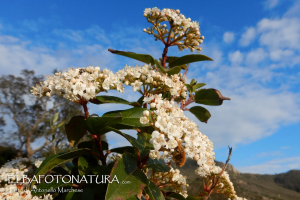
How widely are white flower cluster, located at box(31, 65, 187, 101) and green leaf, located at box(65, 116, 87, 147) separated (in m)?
0.22

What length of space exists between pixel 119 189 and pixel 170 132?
43 cm

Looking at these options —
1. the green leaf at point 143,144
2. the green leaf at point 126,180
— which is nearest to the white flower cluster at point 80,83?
the green leaf at point 143,144

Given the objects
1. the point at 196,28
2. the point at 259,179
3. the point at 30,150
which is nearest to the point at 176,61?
the point at 196,28

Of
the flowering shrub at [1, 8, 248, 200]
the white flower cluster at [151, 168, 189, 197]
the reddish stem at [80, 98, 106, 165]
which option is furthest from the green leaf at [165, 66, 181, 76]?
the white flower cluster at [151, 168, 189, 197]

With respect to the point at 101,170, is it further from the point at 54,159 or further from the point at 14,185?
the point at 14,185

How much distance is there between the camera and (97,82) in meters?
1.60

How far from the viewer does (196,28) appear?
83.1 inches

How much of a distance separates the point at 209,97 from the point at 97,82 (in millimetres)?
1044

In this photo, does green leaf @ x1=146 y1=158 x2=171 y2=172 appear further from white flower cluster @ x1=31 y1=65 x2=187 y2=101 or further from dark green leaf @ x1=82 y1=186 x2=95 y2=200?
white flower cluster @ x1=31 y1=65 x2=187 y2=101

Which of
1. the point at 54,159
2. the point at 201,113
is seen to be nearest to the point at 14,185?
the point at 54,159

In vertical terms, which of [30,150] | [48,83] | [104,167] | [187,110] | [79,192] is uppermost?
[30,150]

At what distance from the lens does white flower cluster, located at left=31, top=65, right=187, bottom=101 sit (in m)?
1.53

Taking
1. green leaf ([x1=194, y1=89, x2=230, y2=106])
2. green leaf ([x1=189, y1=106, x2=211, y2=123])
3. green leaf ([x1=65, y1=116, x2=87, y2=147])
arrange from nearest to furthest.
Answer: green leaf ([x1=65, y1=116, x2=87, y2=147])
green leaf ([x1=194, y1=89, x2=230, y2=106])
green leaf ([x1=189, y1=106, x2=211, y2=123])

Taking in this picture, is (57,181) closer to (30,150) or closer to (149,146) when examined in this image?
(149,146)
